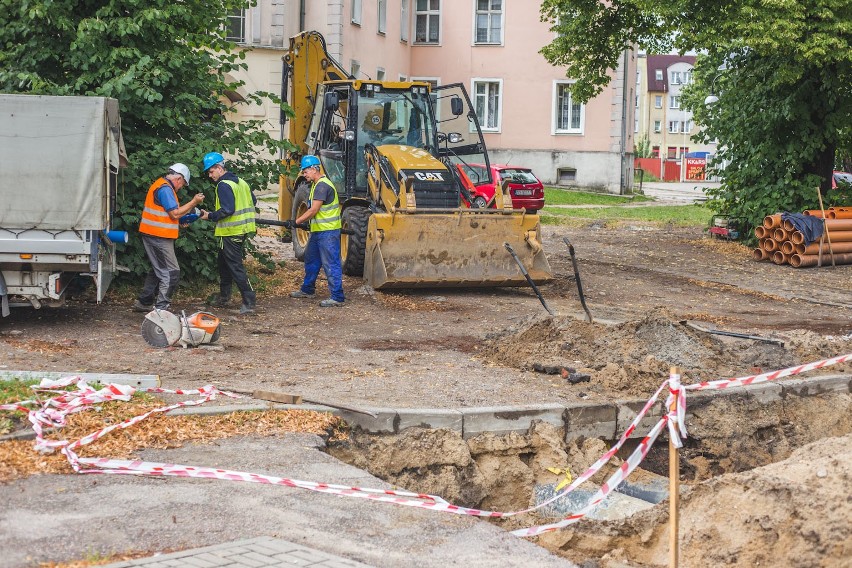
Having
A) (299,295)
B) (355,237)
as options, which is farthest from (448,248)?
(299,295)

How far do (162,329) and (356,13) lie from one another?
91.3 feet

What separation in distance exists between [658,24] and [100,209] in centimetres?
1550

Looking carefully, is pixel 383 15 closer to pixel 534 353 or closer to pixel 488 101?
pixel 488 101

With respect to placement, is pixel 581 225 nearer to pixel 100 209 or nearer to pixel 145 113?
pixel 145 113

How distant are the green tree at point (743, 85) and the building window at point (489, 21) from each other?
20333 millimetres

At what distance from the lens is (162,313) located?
35.2 feet

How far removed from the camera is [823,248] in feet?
68.4

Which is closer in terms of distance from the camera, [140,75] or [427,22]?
[140,75]

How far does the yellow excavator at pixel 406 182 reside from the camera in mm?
14719

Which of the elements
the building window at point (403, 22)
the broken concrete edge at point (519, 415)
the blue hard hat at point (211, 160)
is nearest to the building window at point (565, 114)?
the building window at point (403, 22)

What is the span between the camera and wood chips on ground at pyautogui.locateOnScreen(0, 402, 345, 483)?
6.50 meters

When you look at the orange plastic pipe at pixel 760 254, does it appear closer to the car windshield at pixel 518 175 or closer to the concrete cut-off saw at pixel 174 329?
the car windshield at pixel 518 175

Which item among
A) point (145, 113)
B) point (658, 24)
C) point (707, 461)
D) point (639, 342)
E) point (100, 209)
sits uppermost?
point (658, 24)

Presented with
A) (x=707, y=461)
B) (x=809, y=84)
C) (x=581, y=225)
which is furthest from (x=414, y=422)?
(x=581, y=225)
